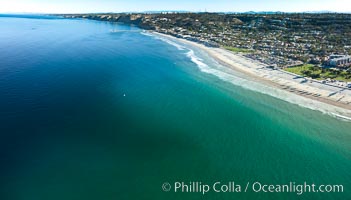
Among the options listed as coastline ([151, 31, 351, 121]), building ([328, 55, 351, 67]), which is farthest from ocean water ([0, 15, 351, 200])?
building ([328, 55, 351, 67])

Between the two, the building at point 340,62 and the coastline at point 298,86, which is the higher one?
the building at point 340,62

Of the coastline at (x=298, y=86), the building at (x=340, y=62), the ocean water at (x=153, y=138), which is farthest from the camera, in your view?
the building at (x=340, y=62)

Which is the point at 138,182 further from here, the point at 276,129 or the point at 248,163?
the point at 276,129

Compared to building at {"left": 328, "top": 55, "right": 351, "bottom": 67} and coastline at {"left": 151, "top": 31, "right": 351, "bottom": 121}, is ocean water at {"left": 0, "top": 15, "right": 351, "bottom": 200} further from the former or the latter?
→ building at {"left": 328, "top": 55, "right": 351, "bottom": 67}

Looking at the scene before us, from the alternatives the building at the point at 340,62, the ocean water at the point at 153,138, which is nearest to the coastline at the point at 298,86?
the ocean water at the point at 153,138

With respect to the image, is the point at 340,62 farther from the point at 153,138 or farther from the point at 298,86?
the point at 153,138

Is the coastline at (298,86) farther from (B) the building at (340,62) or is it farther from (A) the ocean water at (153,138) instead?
(B) the building at (340,62)

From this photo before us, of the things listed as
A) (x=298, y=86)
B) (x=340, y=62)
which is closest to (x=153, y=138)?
(x=298, y=86)
